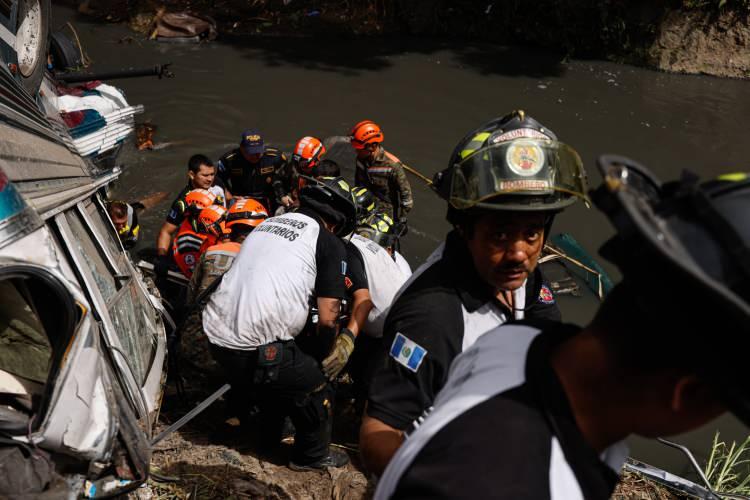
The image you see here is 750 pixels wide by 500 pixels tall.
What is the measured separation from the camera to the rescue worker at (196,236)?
5.93 m

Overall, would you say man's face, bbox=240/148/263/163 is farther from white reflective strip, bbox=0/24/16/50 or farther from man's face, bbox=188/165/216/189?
white reflective strip, bbox=0/24/16/50

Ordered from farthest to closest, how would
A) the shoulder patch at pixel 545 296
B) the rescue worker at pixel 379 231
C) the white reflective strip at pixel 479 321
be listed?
the rescue worker at pixel 379 231 → the shoulder patch at pixel 545 296 → the white reflective strip at pixel 479 321

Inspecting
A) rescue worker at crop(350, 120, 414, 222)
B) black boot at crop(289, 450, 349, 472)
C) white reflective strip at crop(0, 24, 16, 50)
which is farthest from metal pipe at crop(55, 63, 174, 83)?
black boot at crop(289, 450, 349, 472)

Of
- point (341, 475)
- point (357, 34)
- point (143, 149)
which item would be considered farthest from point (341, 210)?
point (357, 34)

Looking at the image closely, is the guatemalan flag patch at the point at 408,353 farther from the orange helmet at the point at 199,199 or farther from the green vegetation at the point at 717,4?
the green vegetation at the point at 717,4

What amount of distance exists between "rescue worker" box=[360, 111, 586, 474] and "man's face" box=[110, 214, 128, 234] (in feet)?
16.1

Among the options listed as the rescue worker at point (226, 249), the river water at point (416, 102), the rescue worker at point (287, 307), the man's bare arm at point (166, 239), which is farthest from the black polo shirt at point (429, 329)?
the river water at point (416, 102)

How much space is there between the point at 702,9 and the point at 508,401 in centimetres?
1701

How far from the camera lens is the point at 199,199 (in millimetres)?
6375

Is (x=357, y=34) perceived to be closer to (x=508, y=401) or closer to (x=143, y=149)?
(x=143, y=149)

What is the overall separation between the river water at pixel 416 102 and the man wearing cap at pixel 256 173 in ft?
5.55

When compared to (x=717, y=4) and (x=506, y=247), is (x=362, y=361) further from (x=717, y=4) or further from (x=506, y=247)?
(x=717, y=4)

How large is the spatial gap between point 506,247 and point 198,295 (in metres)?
3.10

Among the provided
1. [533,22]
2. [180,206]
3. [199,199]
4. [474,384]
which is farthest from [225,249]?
[533,22]
